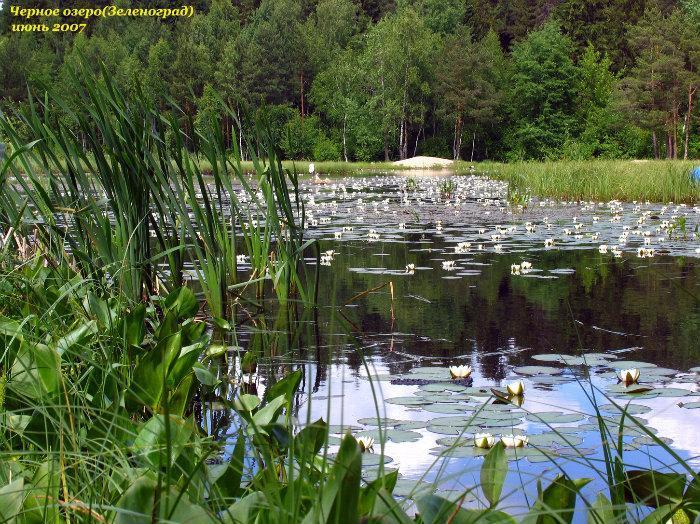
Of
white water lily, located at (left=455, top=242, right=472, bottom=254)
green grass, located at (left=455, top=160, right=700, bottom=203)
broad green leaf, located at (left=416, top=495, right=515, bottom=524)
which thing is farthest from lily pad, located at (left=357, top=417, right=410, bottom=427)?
green grass, located at (left=455, top=160, right=700, bottom=203)

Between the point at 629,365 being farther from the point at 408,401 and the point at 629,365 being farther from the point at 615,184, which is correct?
the point at 615,184

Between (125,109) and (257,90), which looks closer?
(125,109)

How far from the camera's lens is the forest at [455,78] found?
36.2m

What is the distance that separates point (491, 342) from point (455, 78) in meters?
39.2

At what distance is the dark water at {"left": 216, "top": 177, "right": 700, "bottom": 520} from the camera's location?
2105 mm

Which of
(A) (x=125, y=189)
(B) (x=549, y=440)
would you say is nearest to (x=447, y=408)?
(B) (x=549, y=440)

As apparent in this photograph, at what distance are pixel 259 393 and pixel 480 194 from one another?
36.4 ft

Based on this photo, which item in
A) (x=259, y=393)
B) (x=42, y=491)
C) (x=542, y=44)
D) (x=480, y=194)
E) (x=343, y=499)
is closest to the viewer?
(x=343, y=499)

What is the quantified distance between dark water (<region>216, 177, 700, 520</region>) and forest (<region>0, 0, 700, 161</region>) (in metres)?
30.5

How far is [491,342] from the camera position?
3.30m

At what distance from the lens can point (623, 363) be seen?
116 inches

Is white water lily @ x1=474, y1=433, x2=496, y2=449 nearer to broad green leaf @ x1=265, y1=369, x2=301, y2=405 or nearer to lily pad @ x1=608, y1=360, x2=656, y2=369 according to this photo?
broad green leaf @ x1=265, y1=369, x2=301, y2=405

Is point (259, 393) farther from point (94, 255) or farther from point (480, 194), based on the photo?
point (480, 194)

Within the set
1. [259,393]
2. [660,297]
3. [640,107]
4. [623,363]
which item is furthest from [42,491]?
[640,107]
